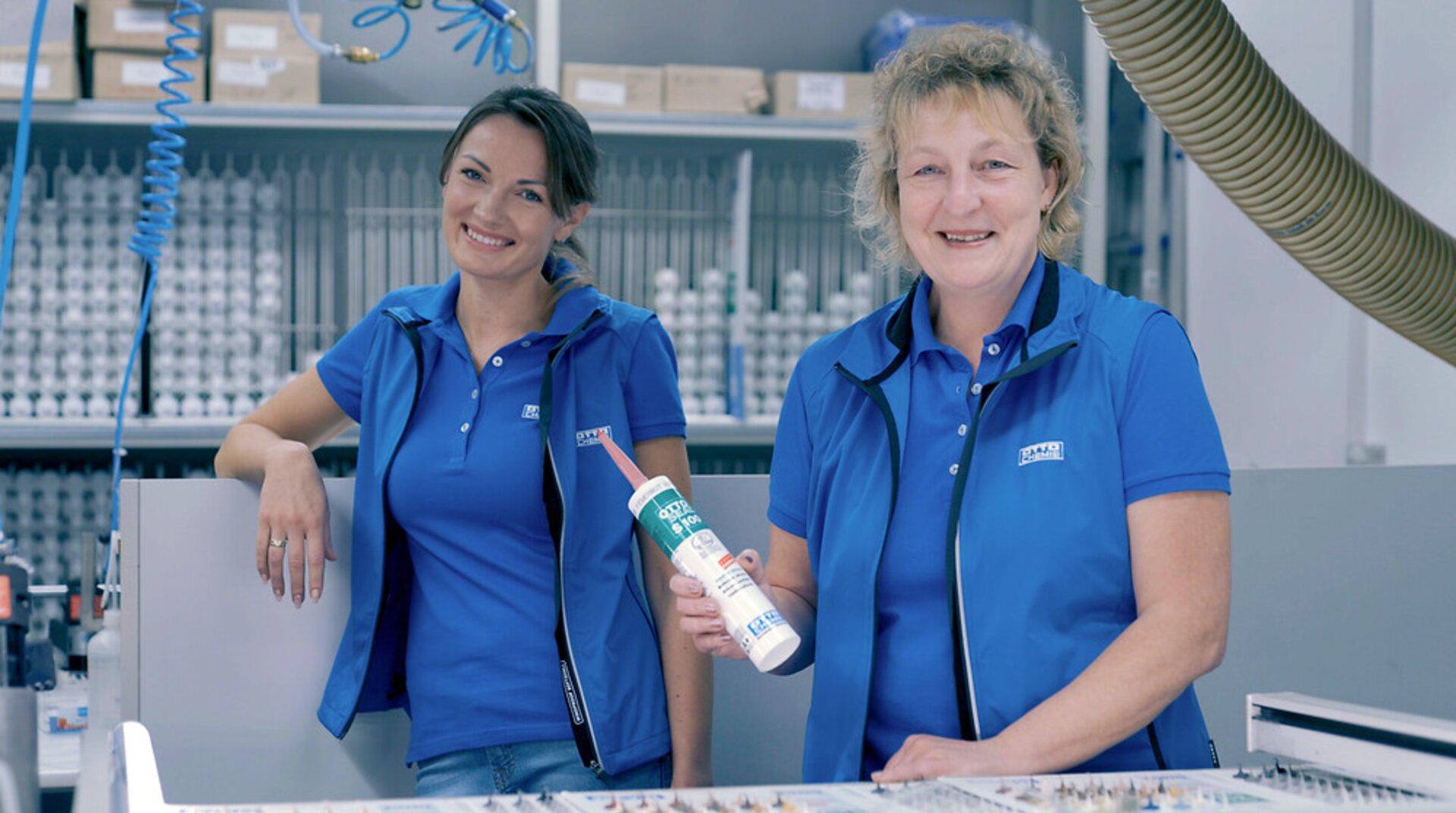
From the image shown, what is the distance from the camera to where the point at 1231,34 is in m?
1.42

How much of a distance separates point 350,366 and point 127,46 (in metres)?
1.78

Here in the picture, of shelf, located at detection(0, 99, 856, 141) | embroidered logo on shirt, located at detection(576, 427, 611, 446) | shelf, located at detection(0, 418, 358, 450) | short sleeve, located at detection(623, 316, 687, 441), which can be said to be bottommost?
shelf, located at detection(0, 418, 358, 450)

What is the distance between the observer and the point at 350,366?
1.58 m

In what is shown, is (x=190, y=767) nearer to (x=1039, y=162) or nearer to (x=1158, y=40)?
(x=1039, y=162)

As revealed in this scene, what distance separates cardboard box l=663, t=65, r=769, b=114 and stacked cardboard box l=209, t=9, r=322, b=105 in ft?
2.65

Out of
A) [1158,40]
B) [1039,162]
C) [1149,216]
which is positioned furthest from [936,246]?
[1149,216]

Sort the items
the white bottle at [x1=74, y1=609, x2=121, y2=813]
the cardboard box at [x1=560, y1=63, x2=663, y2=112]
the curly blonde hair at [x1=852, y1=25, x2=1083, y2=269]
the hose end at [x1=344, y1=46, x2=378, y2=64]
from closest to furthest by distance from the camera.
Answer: the curly blonde hair at [x1=852, y1=25, x2=1083, y2=269] → the white bottle at [x1=74, y1=609, x2=121, y2=813] → the hose end at [x1=344, y1=46, x2=378, y2=64] → the cardboard box at [x1=560, y1=63, x2=663, y2=112]

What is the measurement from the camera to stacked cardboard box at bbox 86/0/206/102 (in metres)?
2.94

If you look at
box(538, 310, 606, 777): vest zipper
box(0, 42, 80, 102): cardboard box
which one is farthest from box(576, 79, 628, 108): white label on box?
box(538, 310, 606, 777): vest zipper

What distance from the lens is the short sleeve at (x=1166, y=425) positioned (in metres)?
1.10

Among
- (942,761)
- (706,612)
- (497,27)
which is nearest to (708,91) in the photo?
(497,27)

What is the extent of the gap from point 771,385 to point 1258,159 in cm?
185

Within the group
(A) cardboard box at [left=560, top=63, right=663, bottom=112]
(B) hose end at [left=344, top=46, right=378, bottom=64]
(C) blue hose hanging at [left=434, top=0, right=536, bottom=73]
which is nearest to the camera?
(C) blue hose hanging at [left=434, top=0, right=536, bottom=73]

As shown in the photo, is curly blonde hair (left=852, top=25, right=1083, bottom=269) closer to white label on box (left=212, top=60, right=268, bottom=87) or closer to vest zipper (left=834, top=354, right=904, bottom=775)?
vest zipper (left=834, top=354, right=904, bottom=775)
